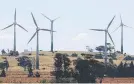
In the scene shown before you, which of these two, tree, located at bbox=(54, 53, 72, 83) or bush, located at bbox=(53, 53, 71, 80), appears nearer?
tree, located at bbox=(54, 53, 72, 83)

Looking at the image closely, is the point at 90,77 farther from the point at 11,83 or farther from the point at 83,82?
the point at 11,83

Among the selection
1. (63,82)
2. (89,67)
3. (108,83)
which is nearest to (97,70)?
(108,83)

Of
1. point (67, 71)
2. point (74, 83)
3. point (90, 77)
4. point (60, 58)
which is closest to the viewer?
point (74, 83)

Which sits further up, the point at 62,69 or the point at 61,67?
the point at 61,67

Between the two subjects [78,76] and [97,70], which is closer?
[78,76]

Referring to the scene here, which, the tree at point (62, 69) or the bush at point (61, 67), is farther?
the bush at point (61, 67)

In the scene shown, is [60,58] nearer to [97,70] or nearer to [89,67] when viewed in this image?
[97,70]

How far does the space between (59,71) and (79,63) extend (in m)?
11.8

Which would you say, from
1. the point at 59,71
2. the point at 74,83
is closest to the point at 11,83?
the point at 59,71

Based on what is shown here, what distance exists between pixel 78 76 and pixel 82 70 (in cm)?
249

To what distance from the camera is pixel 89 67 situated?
157750 mm

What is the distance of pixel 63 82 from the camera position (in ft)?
484

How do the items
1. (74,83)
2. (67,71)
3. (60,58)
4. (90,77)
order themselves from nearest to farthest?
(74,83) < (90,77) < (67,71) < (60,58)

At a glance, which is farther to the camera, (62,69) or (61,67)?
(61,67)
